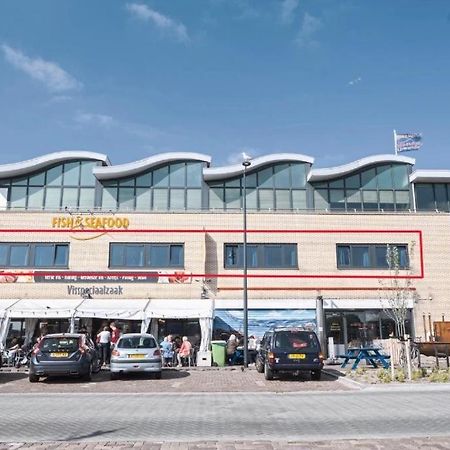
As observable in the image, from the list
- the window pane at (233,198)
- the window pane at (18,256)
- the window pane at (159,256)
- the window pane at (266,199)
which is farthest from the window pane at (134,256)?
the window pane at (266,199)

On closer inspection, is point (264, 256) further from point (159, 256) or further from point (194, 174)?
point (194, 174)

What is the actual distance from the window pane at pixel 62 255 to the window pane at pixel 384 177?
16429 mm

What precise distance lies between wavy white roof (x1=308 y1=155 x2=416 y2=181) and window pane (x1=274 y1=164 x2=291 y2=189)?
121 centimetres

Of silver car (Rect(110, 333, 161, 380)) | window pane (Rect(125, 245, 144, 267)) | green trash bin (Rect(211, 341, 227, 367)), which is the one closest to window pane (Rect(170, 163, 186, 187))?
window pane (Rect(125, 245, 144, 267))

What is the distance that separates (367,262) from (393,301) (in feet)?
8.88

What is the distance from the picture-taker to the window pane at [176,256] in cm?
2517

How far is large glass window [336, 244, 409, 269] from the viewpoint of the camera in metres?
25.8

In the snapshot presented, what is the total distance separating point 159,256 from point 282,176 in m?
8.28

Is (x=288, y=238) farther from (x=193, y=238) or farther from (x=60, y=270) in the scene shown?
(x=60, y=270)

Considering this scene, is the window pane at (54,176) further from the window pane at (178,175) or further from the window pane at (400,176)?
the window pane at (400,176)

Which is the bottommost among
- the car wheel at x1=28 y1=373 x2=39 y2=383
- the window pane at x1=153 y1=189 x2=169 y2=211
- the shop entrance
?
the car wheel at x1=28 y1=373 x2=39 y2=383

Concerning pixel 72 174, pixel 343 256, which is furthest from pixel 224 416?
pixel 72 174

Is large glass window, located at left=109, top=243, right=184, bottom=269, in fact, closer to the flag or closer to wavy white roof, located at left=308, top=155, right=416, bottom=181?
wavy white roof, located at left=308, top=155, right=416, bottom=181

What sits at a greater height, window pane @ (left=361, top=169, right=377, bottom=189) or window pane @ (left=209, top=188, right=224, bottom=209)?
window pane @ (left=361, top=169, right=377, bottom=189)
